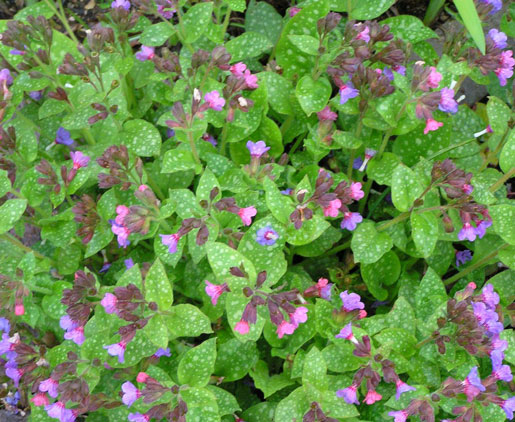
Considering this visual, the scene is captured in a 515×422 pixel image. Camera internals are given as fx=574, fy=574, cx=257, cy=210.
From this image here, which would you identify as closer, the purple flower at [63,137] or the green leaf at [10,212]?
the green leaf at [10,212]

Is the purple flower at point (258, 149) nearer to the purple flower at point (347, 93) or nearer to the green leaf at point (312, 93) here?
the green leaf at point (312, 93)

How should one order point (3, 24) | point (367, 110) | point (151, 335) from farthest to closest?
1. point (3, 24)
2. point (367, 110)
3. point (151, 335)

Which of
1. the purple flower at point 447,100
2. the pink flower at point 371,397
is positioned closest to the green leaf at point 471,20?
the purple flower at point 447,100

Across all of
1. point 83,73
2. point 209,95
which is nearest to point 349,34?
point 209,95

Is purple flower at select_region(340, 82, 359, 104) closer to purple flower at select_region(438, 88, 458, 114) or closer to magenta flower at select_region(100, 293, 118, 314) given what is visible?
purple flower at select_region(438, 88, 458, 114)

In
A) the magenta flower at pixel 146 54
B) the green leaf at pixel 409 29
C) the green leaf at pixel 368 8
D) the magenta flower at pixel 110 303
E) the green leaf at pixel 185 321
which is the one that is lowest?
the green leaf at pixel 185 321

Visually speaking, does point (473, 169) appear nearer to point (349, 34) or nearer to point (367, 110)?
point (367, 110)

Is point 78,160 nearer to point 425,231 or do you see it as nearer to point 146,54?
point 146,54
